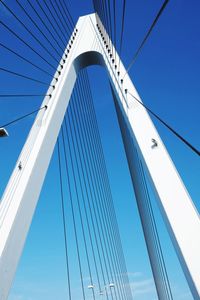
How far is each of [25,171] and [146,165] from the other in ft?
5.49

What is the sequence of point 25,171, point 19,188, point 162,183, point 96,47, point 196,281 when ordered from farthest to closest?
point 96,47, point 25,171, point 19,188, point 162,183, point 196,281

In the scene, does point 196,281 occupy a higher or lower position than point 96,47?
lower

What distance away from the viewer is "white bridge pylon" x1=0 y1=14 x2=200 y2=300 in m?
2.81

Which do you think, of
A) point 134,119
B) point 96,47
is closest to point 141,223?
point 96,47

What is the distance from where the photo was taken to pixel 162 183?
10.9 ft

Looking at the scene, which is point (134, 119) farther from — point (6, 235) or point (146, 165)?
point (6, 235)

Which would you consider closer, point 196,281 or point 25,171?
point 196,281

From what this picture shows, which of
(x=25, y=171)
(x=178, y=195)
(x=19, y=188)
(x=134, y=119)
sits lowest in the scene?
(x=178, y=195)

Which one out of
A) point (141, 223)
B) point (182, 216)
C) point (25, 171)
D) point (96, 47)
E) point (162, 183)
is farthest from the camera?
point (141, 223)

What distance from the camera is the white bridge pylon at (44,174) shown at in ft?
9.22

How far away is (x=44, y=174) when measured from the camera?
4648mm

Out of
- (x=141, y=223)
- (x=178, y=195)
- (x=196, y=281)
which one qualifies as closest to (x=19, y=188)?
(x=178, y=195)

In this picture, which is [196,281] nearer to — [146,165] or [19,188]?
[146,165]

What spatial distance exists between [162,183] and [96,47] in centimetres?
438
